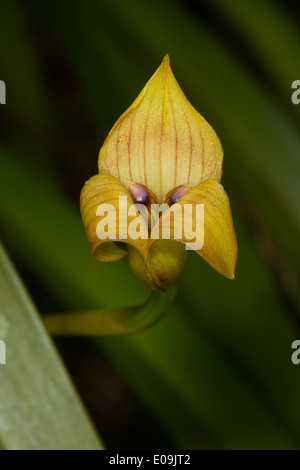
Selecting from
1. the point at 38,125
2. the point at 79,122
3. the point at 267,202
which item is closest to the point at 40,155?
the point at 38,125

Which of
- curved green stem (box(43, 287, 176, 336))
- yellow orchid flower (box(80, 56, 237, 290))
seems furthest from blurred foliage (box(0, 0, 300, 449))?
yellow orchid flower (box(80, 56, 237, 290))

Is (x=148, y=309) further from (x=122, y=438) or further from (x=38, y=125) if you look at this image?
(x=122, y=438)

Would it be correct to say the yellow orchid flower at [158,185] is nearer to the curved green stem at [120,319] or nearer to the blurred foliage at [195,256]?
the curved green stem at [120,319]

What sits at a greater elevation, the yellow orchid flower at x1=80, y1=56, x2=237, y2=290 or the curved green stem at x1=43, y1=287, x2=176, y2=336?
the yellow orchid flower at x1=80, y1=56, x2=237, y2=290

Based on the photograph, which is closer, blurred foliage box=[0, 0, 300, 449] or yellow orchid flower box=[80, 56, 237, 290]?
yellow orchid flower box=[80, 56, 237, 290]

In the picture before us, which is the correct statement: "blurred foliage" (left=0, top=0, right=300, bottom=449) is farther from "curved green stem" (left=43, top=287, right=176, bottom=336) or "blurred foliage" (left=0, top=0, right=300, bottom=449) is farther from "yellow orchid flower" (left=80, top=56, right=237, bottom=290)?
"yellow orchid flower" (left=80, top=56, right=237, bottom=290)
